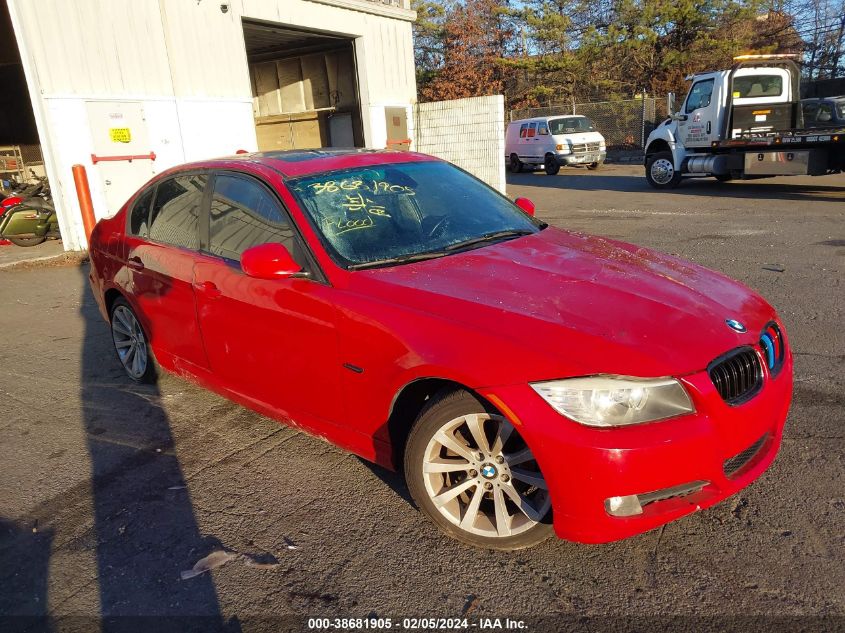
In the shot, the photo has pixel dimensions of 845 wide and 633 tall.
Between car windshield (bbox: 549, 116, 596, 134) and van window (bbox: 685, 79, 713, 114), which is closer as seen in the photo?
van window (bbox: 685, 79, 713, 114)

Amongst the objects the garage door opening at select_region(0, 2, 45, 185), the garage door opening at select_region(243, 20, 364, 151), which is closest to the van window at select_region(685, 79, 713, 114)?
the garage door opening at select_region(243, 20, 364, 151)

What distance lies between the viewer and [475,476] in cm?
273

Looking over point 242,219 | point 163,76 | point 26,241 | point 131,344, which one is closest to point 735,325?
point 242,219

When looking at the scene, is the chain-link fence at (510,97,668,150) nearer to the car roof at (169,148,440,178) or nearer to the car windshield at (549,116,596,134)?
the car windshield at (549,116,596,134)

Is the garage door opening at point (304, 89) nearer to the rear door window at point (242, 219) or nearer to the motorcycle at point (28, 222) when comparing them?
the motorcycle at point (28, 222)

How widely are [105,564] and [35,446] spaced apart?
1.57m

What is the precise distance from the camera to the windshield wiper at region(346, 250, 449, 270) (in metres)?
3.16

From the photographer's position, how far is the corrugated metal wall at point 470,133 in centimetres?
1485

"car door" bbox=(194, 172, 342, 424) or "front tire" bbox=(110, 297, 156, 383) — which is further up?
"car door" bbox=(194, 172, 342, 424)

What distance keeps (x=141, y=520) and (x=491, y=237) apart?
229 centimetres

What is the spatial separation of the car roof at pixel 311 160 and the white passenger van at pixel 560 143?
Result: 19650 millimetres

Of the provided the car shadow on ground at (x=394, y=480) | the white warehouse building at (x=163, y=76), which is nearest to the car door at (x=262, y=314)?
the car shadow on ground at (x=394, y=480)

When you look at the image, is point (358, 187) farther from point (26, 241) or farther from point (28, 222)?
point (26, 241)

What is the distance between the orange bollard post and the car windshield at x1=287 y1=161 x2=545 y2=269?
816 cm
